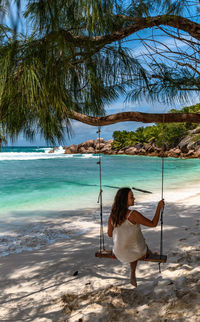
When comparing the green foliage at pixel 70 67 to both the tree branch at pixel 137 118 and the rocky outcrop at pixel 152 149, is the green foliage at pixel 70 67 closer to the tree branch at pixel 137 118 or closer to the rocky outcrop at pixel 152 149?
the tree branch at pixel 137 118

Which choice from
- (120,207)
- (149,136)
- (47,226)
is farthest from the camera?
(149,136)

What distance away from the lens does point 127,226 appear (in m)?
2.24

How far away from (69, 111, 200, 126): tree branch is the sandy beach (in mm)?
1389

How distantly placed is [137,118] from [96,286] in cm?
159

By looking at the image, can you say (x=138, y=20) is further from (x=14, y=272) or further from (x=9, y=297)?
(x=14, y=272)

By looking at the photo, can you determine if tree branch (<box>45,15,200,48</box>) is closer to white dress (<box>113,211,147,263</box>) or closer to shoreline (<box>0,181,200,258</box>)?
white dress (<box>113,211,147,263</box>)

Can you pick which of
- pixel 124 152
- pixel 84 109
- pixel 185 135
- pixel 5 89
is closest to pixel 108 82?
pixel 84 109

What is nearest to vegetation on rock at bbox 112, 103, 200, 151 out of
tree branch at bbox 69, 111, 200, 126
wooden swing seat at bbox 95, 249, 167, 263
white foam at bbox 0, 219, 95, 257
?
white foam at bbox 0, 219, 95, 257

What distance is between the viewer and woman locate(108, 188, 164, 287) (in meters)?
2.21

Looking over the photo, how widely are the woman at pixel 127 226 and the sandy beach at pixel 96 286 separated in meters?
0.35

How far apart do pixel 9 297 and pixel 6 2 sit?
239 cm

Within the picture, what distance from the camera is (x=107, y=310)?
82.1 inches

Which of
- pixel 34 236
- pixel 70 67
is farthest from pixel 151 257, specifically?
pixel 34 236

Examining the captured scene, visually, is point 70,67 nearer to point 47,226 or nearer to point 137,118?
point 137,118
